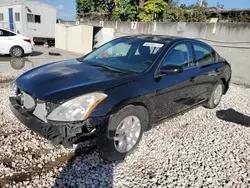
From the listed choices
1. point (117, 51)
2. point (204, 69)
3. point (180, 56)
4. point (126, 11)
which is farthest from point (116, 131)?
point (126, 11)

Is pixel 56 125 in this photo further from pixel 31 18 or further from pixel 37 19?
pixel 37 19

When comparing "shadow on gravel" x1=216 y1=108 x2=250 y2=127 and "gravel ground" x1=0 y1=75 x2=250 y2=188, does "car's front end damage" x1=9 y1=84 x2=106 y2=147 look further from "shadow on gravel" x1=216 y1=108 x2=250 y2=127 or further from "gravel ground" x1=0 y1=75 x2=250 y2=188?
"shadow on gravel" x1=216 y1=108 x2=250 y2=127

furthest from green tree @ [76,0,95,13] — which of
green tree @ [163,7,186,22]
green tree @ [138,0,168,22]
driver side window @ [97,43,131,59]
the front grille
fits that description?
the front grille

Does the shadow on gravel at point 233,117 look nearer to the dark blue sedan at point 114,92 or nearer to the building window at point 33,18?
the dark blue sedan at point 114,92

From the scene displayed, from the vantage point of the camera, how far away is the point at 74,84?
7.82ft

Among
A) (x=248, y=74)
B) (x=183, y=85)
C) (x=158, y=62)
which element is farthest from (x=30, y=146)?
(x=248, y=74)

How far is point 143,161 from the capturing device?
2686 millimetres

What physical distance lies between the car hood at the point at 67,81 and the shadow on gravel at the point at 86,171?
0.87 m

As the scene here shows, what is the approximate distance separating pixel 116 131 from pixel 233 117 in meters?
3.08

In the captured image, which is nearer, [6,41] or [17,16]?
[6,41]

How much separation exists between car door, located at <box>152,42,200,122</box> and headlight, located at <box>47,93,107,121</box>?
3.30 ft

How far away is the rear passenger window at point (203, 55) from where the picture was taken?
376cm

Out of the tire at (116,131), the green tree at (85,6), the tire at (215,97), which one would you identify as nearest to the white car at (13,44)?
the tire at (215,97)

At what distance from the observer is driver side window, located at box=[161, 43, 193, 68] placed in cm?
308
